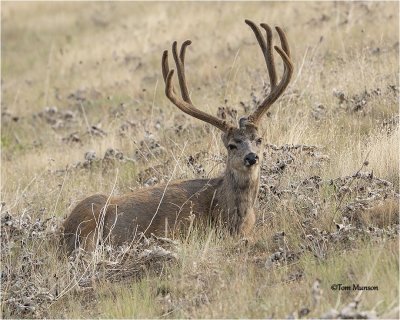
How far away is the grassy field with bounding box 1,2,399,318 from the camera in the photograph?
5.87 metres

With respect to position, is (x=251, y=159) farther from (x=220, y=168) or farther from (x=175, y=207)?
(x=220, y=168)

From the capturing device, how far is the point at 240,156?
7.35 metres

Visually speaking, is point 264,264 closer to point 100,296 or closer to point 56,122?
point 100,296

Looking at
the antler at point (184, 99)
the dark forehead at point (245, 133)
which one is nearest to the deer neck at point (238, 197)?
the dark forehead at point (245, 133)

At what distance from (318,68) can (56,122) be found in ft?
17.4

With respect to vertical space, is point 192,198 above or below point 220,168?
below

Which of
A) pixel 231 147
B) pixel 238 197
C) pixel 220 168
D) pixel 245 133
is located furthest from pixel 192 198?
pixel 220 168

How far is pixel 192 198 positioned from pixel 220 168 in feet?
3.62

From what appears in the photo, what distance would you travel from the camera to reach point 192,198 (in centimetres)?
784

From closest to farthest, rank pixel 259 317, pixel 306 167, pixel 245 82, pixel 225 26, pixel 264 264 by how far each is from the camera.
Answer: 1. pixel 259 317
2. pixel 264 264
3. pixel 306 167
4. pixel 245 82
5. pixel 225 26

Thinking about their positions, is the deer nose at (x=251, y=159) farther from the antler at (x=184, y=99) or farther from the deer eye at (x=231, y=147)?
the antler at (x=184, y=99)

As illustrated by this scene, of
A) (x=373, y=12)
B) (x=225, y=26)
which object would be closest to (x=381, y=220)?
(x=373, y=12)

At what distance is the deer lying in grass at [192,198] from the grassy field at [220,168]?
0.24 metres

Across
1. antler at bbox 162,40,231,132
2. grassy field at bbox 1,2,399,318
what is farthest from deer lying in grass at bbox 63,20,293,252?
grassy field at bbox 1,2,399,318
